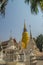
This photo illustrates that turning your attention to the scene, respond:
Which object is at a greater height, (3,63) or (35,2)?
A: (35,2)

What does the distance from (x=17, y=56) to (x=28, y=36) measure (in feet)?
13.8

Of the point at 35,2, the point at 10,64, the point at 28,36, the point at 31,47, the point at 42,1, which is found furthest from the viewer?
the point at 28,36

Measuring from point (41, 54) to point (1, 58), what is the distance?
2.17 meters

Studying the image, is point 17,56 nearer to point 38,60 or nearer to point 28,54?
point 28,54

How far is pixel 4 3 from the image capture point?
3396mm

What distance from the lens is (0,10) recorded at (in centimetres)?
342

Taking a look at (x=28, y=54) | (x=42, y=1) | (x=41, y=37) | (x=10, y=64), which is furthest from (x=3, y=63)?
(x=41, y=37)

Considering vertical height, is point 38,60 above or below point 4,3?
below

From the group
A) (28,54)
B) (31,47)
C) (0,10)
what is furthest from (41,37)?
(0,10)

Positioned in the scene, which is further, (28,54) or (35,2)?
(28,54)

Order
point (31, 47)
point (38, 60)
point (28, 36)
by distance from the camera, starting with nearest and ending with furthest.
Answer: point (38, 60), point (31, 47), point (28, 36)

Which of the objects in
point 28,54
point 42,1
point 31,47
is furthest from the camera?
point 31,47

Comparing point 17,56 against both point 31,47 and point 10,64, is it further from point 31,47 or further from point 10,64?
point 31,47

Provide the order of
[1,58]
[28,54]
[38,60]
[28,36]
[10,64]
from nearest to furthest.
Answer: [10,64] < [1,58] < [28,54] < [38,60] < [28,36]
